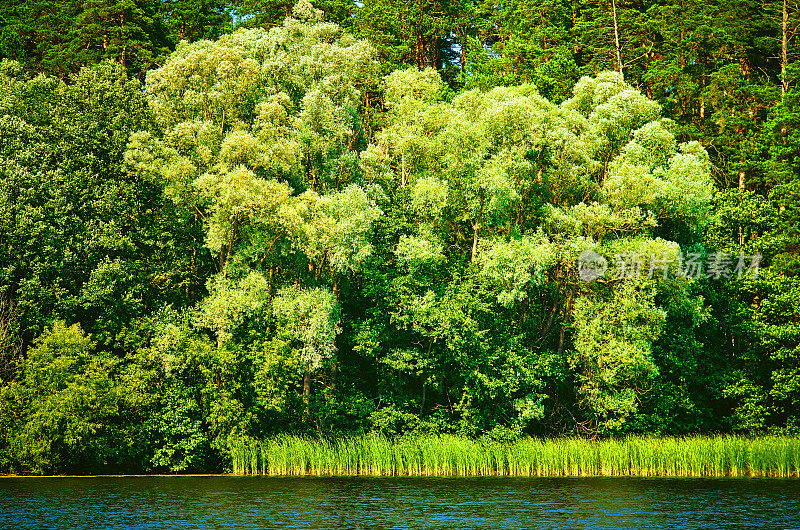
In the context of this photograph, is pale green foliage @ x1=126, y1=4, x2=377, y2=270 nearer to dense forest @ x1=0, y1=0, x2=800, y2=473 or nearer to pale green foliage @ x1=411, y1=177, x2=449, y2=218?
dense forest @ x1=0, y1=0, x2=800, y2=473

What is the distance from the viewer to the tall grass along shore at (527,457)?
3403 cm

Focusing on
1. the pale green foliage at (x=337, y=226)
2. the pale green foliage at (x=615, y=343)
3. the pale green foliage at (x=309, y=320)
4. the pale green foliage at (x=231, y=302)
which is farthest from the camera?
the pale green foliage at (x=615, y=343)

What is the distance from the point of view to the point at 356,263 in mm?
36781

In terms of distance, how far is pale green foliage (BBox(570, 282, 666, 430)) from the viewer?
1473 inches

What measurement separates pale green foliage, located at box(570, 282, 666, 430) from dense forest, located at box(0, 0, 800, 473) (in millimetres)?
138

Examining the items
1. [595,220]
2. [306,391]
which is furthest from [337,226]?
[595,220]

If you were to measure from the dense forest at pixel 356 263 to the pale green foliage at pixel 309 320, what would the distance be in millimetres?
148

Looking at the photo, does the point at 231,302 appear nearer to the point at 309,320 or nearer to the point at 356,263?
the point at 309,320

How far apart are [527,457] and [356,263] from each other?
36.8 feet

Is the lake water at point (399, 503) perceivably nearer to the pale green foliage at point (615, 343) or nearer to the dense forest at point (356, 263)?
the dense forest at point (356, 263)

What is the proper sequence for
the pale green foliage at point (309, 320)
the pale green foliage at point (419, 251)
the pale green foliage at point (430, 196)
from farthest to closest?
the pale green foliage at point (430, 196) < the pale green foliage at point (419, 251) < the pale green foliage at point (309, 320)

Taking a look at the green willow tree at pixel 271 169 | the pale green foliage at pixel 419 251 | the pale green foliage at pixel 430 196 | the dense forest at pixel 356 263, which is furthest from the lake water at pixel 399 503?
the pale green foliage at pixel 430 196

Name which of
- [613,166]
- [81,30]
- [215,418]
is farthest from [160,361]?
[81,30]

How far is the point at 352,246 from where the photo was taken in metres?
36.4
